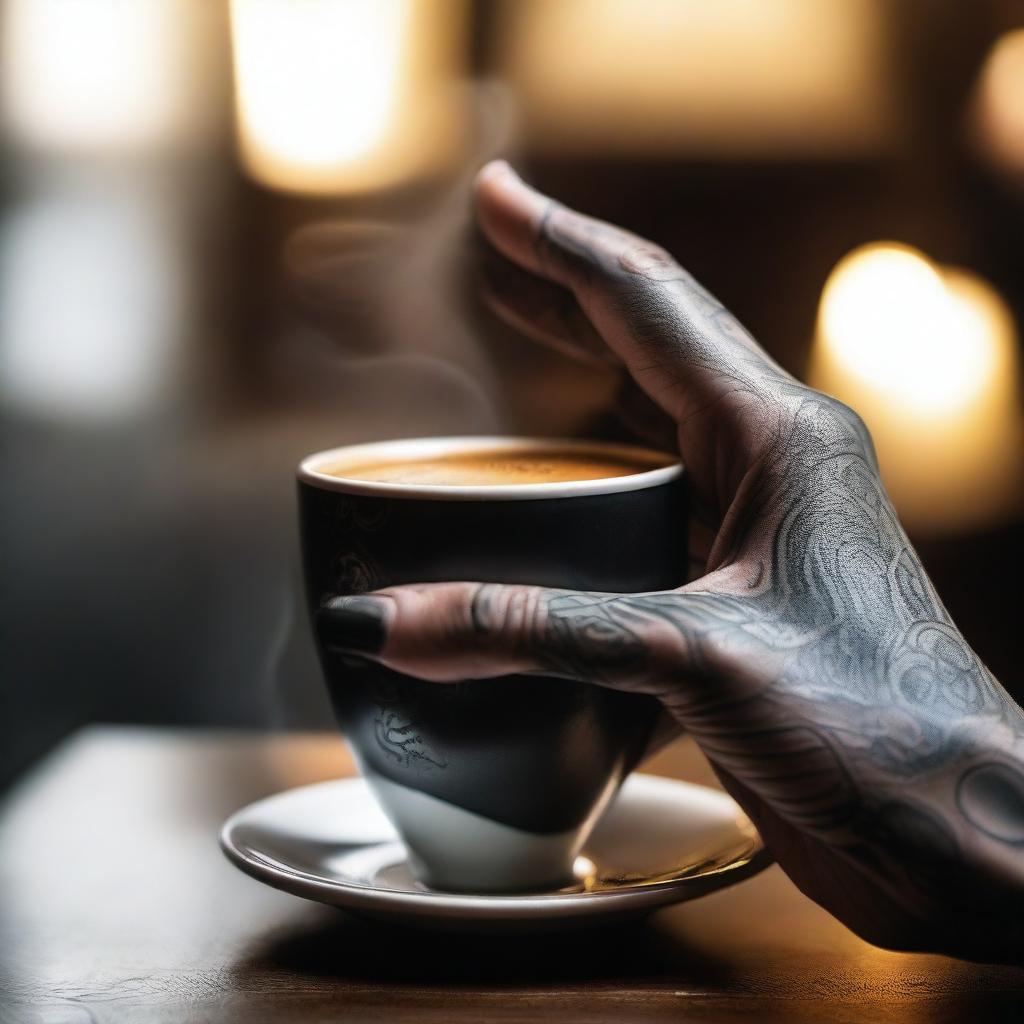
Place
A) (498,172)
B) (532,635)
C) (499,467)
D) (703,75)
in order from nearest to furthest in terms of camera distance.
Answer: (532,635), (499,467), (498,172), (703,75)

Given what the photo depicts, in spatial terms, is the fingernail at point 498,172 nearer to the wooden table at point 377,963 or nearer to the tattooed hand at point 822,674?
the tattooed hand at point 822,674

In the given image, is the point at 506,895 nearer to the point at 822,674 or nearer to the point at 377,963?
the point at 377,963

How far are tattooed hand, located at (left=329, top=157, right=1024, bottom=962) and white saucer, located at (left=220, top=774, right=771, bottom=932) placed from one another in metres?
→ 0.05

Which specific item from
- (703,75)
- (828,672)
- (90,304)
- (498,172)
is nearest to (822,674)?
(828,672)

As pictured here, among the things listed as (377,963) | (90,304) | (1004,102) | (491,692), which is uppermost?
(1004,102)

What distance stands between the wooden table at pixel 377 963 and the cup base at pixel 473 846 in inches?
1.2

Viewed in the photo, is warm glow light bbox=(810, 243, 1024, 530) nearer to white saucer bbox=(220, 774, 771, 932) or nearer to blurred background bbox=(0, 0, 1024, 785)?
blurred background bbox=(0, 0, 1024, 785)

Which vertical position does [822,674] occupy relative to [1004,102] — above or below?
below

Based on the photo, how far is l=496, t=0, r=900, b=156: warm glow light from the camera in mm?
769

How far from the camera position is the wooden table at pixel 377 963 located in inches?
17.6

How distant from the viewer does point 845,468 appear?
507 mm

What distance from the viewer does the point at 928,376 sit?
79cm

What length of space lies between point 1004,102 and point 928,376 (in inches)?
6.7

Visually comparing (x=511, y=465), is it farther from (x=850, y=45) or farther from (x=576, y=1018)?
(x=850, y=45)
